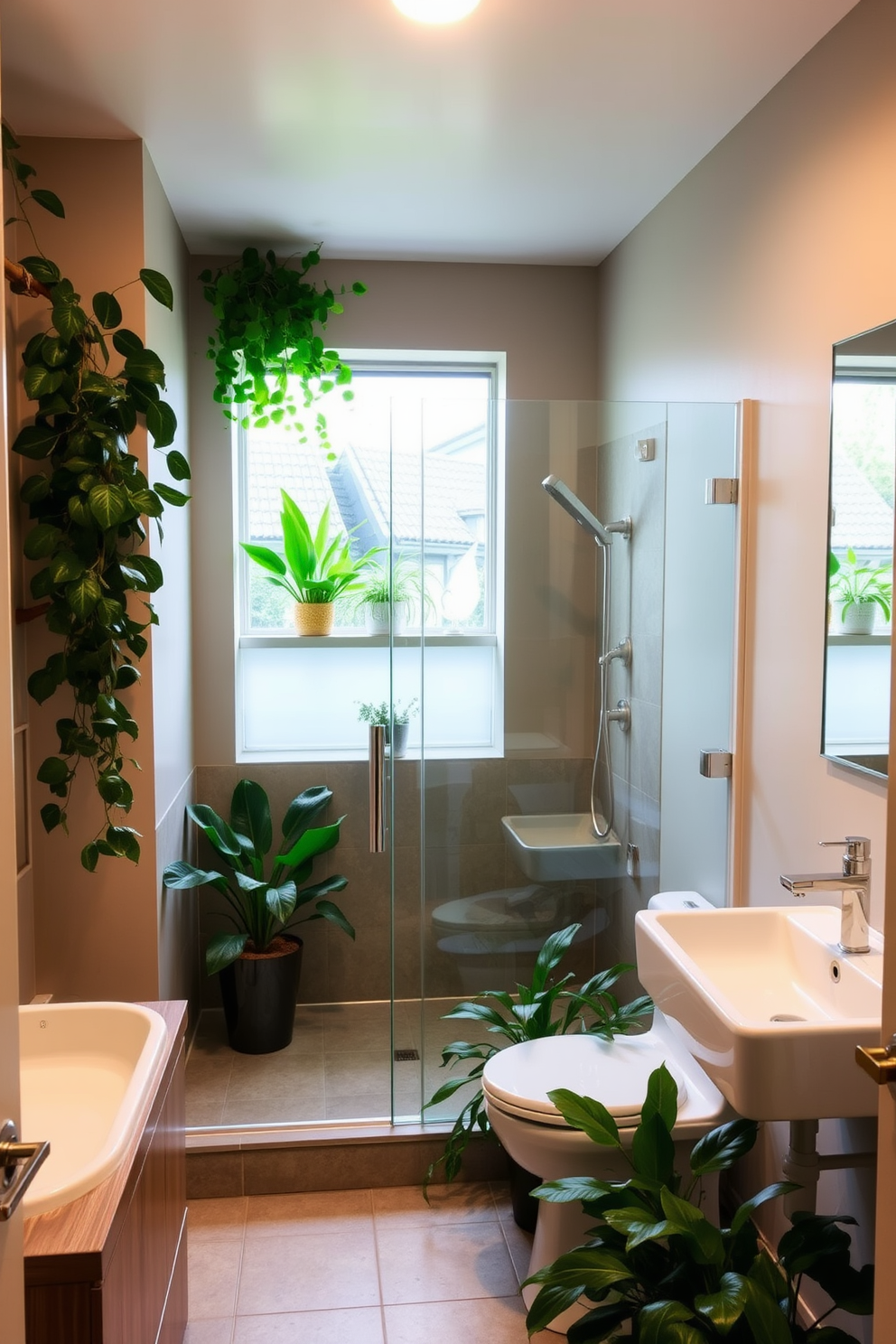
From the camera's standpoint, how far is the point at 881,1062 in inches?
46.1

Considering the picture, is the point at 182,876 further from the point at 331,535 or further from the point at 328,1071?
the point at 331,535

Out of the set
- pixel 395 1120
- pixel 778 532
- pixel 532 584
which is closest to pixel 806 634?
pixel 778 532

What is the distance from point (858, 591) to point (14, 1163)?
1695 mm

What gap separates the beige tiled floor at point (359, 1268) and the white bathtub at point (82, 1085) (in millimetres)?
732

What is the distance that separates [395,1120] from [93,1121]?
4.20ft

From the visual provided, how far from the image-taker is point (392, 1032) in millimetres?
2891

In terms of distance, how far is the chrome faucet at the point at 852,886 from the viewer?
202 cm

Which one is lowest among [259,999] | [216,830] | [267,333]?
[259,999]

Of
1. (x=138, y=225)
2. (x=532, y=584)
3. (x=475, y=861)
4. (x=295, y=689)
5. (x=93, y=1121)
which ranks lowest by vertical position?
(x=93, y=1121)

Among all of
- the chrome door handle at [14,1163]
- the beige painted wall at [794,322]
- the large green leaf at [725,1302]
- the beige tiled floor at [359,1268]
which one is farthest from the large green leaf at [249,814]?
the chrome door handle at [14,1163]

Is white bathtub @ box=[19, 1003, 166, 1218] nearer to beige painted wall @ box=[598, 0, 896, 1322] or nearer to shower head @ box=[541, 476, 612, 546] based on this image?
beige painted wall @ box=[598, 0, 896, 1322]

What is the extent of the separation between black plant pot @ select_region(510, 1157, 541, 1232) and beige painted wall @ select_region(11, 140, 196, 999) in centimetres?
101

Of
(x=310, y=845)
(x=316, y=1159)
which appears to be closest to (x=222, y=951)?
(x=310, y=845)

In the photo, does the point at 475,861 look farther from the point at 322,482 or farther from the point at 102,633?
the point at 322,482
